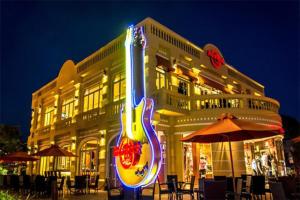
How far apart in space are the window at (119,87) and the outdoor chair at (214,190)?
9995 mm

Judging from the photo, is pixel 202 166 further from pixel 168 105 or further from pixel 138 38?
pixel 138 38

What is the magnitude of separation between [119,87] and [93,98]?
3.23 metres

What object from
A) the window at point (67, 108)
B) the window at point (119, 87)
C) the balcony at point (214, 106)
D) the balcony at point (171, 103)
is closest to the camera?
the balcony at point (171, 103)

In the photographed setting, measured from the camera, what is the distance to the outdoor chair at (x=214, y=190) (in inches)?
244

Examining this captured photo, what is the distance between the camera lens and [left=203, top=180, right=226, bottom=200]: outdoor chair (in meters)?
6.20

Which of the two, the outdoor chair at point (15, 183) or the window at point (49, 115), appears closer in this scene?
the outdoor chair at point (15, 183)

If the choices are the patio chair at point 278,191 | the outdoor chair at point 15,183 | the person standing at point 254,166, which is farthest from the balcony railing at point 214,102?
the patio chair at point 278,191

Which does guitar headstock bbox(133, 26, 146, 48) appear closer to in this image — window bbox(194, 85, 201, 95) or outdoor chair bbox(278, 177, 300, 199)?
outdoor chair bbox(278, 177, 300, 199)

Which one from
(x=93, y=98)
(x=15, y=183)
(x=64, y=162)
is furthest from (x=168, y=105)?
(x=64, y=162)

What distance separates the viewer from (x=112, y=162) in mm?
15297

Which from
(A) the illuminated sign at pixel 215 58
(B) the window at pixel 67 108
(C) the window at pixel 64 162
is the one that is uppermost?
(A) the illuminated sign at pixel 215 58

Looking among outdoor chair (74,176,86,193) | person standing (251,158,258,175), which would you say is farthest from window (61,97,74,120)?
person standing (251,158,258,175)

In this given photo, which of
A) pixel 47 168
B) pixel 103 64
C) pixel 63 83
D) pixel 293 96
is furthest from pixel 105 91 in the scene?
pixel 293 96

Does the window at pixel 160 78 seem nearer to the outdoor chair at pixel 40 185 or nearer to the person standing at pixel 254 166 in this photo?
the person standing at pixel 254 166
